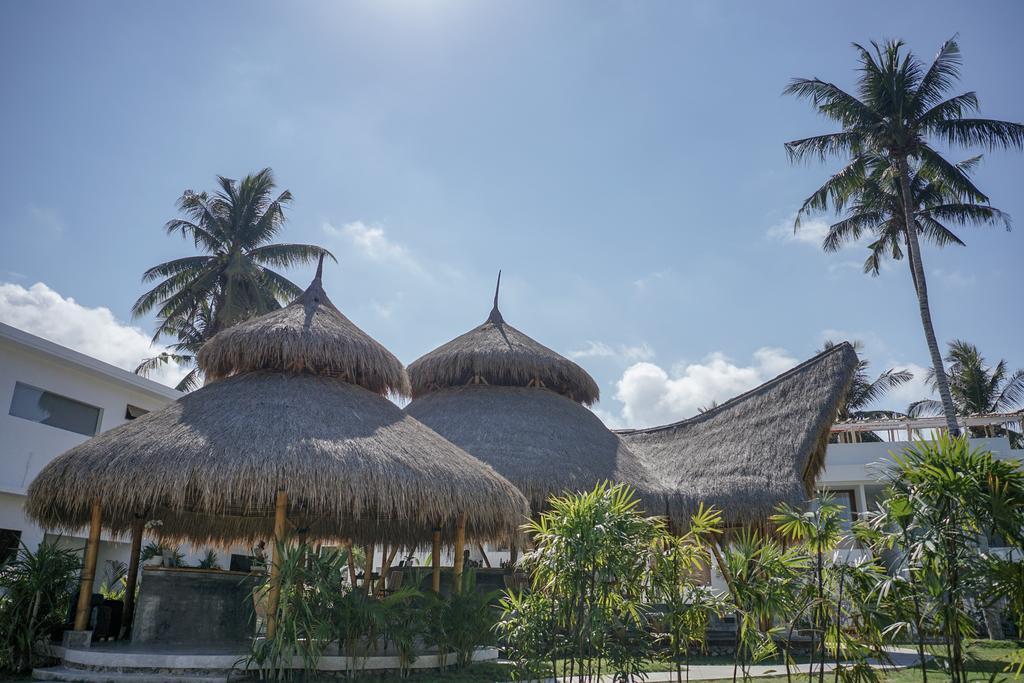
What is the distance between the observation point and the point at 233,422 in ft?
28.8

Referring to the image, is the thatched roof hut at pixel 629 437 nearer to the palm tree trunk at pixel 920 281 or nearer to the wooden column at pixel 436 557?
the wooden column at pixel 436 557

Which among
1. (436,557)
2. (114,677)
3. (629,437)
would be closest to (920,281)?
(629,437)

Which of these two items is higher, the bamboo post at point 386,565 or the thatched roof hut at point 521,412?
the thatched roof hut at point 521,412

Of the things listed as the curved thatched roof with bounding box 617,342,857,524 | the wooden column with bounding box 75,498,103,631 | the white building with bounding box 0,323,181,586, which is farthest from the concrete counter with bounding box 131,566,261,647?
the curved thatched roof with bounding box 617,342,857,524

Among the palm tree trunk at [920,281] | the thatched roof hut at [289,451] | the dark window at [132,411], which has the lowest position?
the thatched roof hut at [289,451]

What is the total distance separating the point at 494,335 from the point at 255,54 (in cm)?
768

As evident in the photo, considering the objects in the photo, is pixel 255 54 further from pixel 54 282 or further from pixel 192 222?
pixel 192 222

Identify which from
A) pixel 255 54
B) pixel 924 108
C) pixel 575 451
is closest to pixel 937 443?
pixel 575 451

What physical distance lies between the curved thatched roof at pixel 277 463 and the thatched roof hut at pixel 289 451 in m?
0.02

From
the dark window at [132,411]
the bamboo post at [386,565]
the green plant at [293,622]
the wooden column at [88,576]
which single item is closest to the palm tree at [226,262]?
the dark window at [132,411]

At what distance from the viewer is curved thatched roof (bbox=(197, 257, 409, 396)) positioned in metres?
10.2

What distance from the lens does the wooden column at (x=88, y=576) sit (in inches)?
331

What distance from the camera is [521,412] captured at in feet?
47.0

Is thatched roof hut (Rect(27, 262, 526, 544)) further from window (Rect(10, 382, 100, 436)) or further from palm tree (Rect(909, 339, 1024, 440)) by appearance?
palm tree (Rect(909, 339, 1024, 440))
